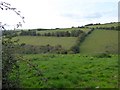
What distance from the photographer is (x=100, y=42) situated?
127 feet

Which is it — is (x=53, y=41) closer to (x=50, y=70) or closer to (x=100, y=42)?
(x=100, y=42)

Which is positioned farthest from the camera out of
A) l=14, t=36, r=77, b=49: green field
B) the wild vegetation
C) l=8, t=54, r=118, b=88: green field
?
l=14, t=36, r=77, b=49: green field

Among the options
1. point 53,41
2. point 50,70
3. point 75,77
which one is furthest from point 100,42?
point 75,77

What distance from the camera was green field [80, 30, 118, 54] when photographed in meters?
35.6

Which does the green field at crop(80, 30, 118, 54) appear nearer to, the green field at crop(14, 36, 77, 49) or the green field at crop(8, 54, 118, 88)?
the green field at crop(14, 36, 77, 49)

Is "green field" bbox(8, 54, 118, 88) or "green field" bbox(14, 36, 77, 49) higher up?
"green field" bbox(14, 36, 77, 49)

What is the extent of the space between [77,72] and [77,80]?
6.72 ft

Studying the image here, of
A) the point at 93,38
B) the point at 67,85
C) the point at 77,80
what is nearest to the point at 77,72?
the point at 77,80

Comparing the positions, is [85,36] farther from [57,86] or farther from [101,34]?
[57,86]

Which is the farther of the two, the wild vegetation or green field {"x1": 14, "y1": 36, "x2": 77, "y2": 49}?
green field {"x1": 14, "y1": 36, "x2": 77, "y2": 49}

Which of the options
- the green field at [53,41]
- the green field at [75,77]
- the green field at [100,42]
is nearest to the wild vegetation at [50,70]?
the green field at [75,77]

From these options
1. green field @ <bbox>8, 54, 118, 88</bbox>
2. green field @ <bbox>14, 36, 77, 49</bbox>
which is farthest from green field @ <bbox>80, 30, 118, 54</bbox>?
green field @ <bbox>8, 54, 118, 88</bbox>

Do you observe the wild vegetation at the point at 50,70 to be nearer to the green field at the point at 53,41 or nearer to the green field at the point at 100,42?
the green field at the point at 100,42

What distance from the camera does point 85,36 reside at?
39.9 m
